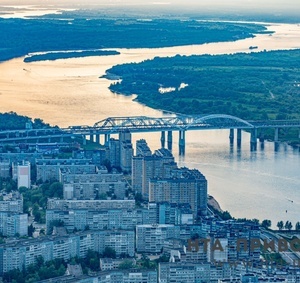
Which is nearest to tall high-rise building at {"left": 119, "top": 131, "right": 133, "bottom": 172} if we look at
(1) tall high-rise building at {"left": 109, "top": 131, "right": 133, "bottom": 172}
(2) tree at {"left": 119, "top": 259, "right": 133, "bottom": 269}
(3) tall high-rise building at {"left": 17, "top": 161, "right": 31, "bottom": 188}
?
(1) tall high-rise building at {"left": 109, "top": 131, "right": 133, "bottom": 172}

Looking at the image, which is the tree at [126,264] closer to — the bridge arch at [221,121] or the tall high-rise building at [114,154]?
→ the tall high-rise building at [114,154]

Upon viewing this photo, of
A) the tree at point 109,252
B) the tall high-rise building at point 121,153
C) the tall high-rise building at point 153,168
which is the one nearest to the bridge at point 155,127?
the tall high-rise building at point 121,153

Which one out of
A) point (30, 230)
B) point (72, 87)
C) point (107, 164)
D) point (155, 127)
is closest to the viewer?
point (30, 230)

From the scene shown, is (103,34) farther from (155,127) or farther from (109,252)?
(109,252)

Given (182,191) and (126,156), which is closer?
(182,191)

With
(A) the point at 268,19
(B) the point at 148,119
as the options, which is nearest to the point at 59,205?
(B) the point at 148,119

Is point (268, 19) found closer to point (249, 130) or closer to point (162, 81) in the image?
point (162, 81)

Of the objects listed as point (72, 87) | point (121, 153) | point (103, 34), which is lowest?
point (103, 34)

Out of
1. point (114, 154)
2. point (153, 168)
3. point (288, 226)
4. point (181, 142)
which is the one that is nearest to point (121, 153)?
point (114, 154)
